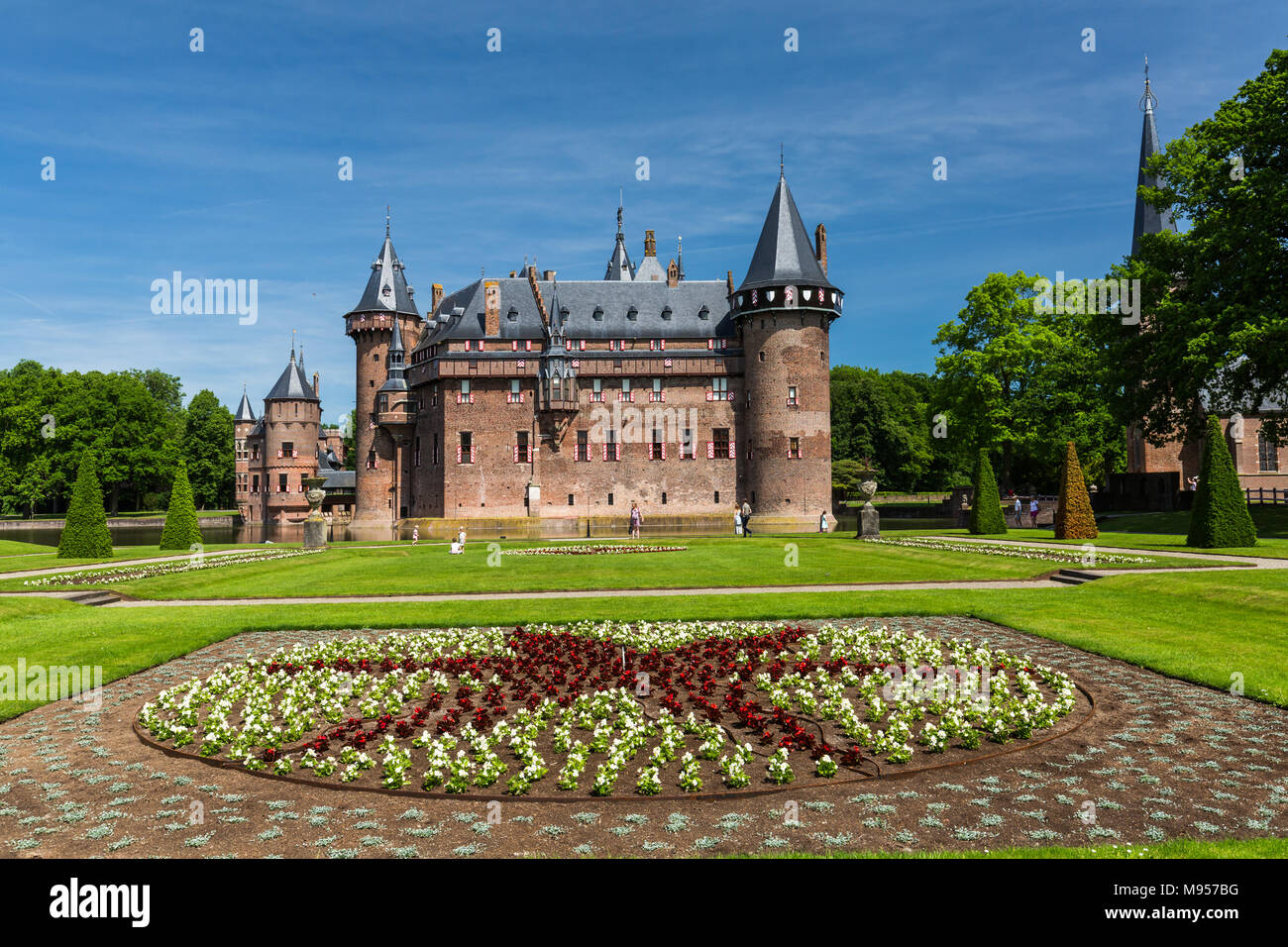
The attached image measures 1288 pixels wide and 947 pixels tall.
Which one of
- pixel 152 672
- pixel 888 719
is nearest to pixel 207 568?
pixel 152 672

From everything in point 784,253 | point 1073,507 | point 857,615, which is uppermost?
point 784,253

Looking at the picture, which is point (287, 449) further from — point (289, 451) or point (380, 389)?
point (380, 389)

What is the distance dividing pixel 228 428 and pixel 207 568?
3660 inches

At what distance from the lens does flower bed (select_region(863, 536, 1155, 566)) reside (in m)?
22.9

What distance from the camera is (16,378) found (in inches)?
3457

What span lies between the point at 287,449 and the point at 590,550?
58808 mm

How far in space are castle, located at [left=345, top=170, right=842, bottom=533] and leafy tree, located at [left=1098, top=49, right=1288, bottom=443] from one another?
23.3m

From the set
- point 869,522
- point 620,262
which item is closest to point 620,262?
point 620,262

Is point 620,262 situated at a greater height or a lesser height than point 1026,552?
greater

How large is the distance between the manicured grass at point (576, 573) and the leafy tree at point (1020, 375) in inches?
1090

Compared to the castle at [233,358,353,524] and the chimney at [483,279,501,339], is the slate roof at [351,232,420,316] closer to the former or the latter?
the chimney at [483,279,501,339]

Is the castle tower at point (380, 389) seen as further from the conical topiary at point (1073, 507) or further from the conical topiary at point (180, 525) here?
the conical topiary at point (1073, 507)

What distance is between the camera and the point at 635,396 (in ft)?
205

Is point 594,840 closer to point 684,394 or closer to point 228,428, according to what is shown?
point 684,394
